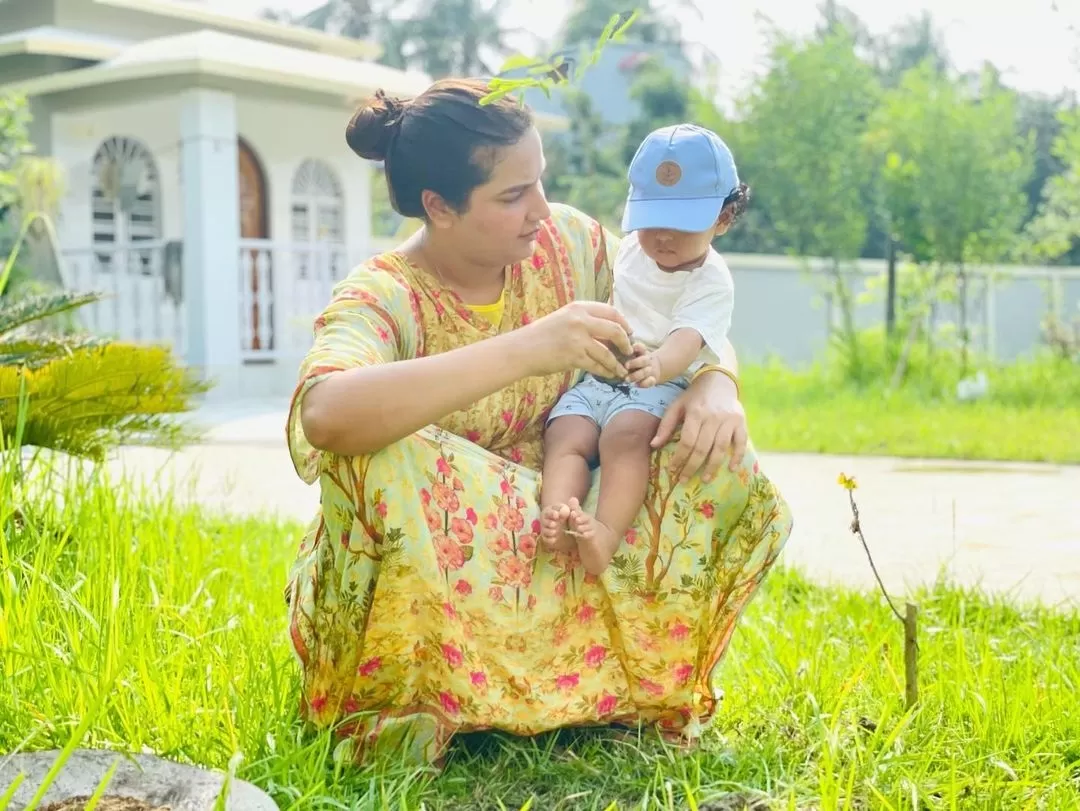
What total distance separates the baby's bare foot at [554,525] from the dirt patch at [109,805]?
2.61 ft

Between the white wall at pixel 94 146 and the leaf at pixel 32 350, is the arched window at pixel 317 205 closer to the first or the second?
→ the white wall at pixel 94 146

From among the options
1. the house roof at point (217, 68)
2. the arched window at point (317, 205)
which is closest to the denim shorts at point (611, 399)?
the house roof at point (217, 68)

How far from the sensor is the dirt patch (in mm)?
1698

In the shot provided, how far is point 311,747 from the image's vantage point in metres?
2.24

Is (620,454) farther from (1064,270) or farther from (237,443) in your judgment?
(1064,270)

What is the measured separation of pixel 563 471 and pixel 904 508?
3.64m

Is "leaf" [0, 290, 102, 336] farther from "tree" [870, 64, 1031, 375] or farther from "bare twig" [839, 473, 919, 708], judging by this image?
"tree" [870, 64, 1031, 375]

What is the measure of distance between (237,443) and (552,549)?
20.5ft

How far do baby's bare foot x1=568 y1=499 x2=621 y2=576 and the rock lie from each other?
71 centimetres

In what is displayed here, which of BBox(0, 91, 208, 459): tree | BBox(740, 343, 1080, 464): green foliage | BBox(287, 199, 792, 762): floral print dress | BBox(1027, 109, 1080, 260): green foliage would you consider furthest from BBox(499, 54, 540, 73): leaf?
BBox(1027, 109, 1080, 260): green foliage

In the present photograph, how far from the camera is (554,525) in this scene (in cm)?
224

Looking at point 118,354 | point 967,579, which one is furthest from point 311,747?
point 967,579

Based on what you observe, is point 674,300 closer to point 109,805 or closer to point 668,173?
point 668,173

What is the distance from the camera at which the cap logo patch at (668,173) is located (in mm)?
2426
